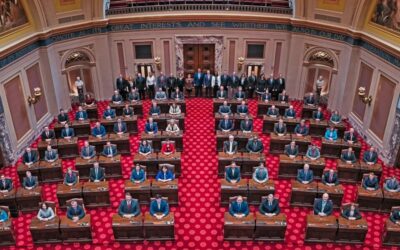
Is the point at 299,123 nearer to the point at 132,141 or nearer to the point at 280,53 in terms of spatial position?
the point at 280,53

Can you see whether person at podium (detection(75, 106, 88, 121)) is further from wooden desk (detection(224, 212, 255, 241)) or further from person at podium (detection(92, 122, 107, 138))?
wooden desk (detection(224, 212, 255, 241))

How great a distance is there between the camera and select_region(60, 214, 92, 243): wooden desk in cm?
1005

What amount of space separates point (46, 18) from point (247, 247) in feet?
38.8

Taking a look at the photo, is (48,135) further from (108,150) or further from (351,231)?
(351,231)

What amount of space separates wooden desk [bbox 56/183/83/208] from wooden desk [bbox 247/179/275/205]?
5014 mm

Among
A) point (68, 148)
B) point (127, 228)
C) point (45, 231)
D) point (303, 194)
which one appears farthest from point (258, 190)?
point (68, 148)

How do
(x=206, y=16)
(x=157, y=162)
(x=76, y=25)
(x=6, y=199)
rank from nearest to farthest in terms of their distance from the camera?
1. (x=6, y=199)
2. (x=157, y=162)
3. (x=76, y=25)
4. (x=206, y=16)

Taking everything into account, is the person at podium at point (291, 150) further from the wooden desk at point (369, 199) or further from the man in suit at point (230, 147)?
the wooden desk at point (369, 199)

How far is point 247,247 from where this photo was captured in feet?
33.5

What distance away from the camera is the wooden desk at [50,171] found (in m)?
12.5

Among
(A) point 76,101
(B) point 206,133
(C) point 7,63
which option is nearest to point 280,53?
(B) point 206,133


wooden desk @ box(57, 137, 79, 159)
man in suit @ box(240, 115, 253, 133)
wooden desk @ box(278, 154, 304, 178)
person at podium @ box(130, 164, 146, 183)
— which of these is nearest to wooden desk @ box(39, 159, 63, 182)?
wooden desk @ box(57, 137, 79, 159)

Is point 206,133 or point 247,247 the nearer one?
point 247,247

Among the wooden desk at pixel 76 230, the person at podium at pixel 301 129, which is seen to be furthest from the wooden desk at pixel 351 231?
the wooden desk at pixel 76 230
